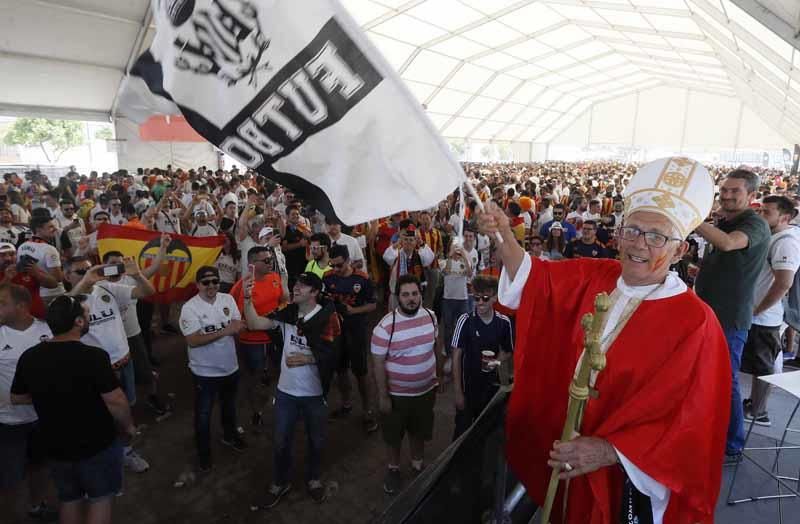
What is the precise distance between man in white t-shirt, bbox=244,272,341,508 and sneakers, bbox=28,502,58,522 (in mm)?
1534

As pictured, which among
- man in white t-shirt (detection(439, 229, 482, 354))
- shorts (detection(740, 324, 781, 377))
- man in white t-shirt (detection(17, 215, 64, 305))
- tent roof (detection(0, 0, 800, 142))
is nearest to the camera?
shorts (detection(740, 324, 781, 377))

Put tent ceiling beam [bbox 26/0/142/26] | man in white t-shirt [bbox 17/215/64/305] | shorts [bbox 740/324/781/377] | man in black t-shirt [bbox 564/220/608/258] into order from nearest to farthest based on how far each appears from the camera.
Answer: shorts [bbox 740/324/781/377] → man in white t-shirt [bbox 17/215/64/305] → man in black t-shirt [bbox 564/220/608/258] → tent ceiling beam [bbox 26/0/142/26]

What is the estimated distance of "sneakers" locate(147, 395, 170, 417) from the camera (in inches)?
197

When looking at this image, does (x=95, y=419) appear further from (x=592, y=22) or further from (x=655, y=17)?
(x=592, y=22)

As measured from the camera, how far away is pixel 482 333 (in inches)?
144

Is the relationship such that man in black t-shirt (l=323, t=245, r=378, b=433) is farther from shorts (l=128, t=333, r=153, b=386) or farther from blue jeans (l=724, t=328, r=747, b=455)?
blue jeans (l=724, t=328, r=747, b=455)

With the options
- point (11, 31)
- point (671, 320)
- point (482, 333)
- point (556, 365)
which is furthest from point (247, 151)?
point (11, 31)

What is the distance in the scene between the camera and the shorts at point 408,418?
3.81 m

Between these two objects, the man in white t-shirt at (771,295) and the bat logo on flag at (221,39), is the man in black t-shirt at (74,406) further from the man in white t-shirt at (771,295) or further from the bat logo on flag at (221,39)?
the man in white t-shirt at (771,295)

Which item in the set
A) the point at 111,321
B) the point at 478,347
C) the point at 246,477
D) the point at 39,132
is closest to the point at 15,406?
the point at 111,321

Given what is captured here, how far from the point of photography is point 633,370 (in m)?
1.74

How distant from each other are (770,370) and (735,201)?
6.71 feet

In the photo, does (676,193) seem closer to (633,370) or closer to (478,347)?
(633,370)

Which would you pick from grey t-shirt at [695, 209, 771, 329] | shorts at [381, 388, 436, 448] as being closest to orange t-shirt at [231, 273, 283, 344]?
shorts at [381, 388, 436, 448]
